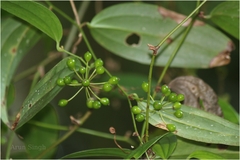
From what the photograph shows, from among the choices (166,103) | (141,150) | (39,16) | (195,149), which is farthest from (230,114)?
(39,16)

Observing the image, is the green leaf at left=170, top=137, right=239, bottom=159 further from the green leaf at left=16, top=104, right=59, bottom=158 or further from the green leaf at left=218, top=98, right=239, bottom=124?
the green leaf at left=16, top=104, right=59, bottom=158

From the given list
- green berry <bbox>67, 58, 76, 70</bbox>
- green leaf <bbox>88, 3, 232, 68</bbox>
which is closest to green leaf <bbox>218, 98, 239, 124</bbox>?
green leaf <bbox>88, 3, 232, 68</bbox>

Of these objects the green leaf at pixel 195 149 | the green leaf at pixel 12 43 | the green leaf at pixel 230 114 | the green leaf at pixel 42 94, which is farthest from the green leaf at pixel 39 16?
the green leaf at pixel 230 114

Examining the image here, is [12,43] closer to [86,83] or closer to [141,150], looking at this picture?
[86,83]

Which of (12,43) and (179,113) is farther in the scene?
(12,43)

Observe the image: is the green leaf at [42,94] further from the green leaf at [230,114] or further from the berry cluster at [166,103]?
the green leaf at [230,114]

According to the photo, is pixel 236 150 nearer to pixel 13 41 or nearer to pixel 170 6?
pixel 13 41

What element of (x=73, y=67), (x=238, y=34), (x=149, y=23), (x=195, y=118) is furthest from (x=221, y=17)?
(x=73, y=67)
